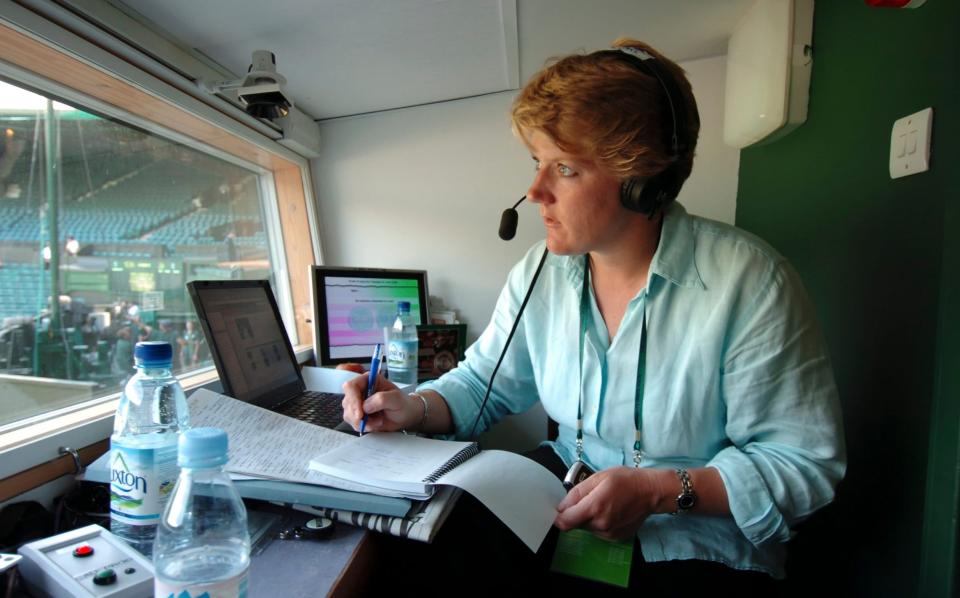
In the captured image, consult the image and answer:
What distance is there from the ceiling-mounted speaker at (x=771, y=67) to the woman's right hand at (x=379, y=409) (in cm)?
124

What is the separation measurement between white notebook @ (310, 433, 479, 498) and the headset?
21.3 inches

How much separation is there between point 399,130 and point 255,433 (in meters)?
1.49

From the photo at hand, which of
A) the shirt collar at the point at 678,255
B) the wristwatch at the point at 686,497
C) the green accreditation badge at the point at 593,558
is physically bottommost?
the green accreditation badge at the point at 593,558

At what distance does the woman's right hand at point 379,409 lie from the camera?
2.94 feet

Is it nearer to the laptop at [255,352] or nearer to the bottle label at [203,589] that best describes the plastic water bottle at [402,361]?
the laptop at [255,352]

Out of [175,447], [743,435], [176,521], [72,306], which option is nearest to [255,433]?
[175,447]

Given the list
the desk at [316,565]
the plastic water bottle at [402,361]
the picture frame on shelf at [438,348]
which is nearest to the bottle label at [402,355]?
the plastic water bottle at [402,361]

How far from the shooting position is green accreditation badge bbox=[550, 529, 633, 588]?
753 mm

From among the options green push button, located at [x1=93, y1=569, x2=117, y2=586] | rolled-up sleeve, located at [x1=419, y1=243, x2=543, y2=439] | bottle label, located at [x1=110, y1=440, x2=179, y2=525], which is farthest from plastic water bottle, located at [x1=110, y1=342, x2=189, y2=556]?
rolled-up sleeve, located at [x1=419, y1=243, x2=543, y2=439]

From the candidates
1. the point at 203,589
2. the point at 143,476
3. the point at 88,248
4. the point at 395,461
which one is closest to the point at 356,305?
the point at 88,248

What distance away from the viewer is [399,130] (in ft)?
6.54

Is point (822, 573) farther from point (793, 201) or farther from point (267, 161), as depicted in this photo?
point (267, 161)

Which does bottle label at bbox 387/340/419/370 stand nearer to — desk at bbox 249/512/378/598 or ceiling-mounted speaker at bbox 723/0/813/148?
desk at bbox 249/512/378/598

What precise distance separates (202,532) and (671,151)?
3.09 feet
